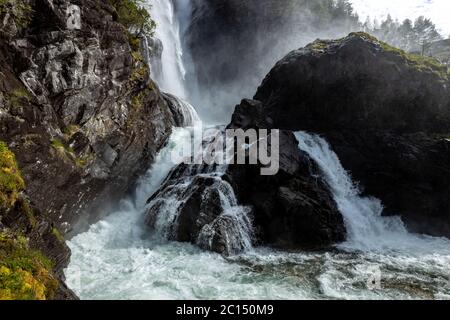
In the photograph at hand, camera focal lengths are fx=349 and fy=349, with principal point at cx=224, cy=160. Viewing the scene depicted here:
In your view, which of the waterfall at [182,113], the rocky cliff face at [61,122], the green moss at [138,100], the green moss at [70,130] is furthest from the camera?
the waterfall at [182,113]

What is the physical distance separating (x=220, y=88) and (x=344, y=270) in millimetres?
55975

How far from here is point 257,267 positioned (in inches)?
835

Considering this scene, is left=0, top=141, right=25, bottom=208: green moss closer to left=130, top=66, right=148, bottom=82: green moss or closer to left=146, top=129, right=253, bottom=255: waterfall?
left=146, top=129, right=253, bottom=255: waterfall

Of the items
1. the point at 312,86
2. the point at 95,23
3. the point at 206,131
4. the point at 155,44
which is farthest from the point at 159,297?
the point at 155,44

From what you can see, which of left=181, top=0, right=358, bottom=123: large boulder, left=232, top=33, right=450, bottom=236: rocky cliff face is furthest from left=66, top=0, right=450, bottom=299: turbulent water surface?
left=181, top=0, right=358, bottom=123: large boulder

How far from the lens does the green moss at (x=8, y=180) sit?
13398 millimetres

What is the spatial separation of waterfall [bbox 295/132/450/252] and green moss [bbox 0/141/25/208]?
2185 cm

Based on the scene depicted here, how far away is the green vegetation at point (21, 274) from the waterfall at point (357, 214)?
69.6 feet

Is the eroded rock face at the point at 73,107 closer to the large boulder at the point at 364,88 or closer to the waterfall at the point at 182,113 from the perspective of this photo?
the waterfall at the point at 182,113

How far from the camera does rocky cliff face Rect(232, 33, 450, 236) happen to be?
108ft

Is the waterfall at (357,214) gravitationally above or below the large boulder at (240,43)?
below

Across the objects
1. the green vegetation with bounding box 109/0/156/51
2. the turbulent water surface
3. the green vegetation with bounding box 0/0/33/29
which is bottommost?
the turbulent water surface

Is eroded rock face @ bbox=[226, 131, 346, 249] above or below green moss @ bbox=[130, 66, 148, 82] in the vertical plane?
below

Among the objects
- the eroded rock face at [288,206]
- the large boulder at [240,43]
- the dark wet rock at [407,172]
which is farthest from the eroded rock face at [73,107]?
the large boulder at [240,43]
